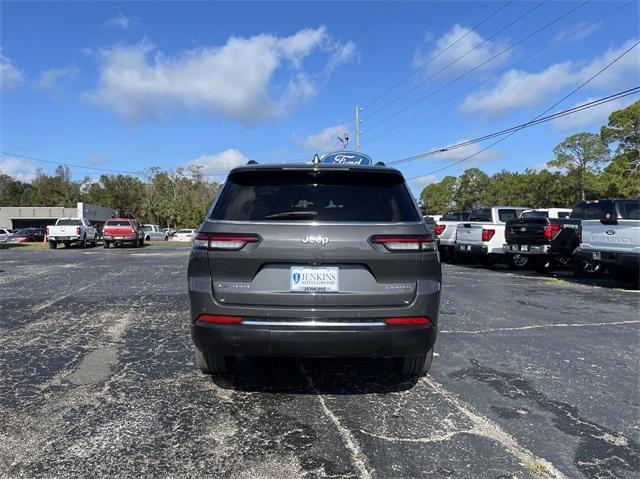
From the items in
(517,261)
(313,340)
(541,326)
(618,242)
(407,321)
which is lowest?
(541,326)

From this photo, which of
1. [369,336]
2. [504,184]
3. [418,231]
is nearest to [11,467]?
[369,336]

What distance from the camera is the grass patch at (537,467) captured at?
2859mm

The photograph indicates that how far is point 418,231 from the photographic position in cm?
359

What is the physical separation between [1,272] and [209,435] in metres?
12.3

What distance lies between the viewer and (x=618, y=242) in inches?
420

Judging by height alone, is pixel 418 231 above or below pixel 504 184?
below

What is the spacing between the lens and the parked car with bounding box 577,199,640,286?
10367mm

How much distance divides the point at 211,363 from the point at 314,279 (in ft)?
4.45

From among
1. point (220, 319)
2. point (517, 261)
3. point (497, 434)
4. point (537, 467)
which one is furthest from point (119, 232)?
point (537, 467)

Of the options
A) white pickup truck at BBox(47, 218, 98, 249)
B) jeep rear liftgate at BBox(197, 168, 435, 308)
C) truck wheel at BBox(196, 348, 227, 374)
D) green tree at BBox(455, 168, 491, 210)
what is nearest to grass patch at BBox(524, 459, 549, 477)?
jeep rear liftgate at BBox(197, 168, 435, 308)

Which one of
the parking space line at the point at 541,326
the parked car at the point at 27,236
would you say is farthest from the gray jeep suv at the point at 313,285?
the parked car at the point at 27,236

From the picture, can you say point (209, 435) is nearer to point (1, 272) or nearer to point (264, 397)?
point (264, 397)

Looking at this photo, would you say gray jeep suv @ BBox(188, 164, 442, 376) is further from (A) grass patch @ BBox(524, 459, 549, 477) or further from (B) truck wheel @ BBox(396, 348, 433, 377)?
(A) grass patch @ BBox(524, 459, 549, 477)

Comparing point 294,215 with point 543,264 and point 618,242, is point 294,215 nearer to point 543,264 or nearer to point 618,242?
point 618,242
